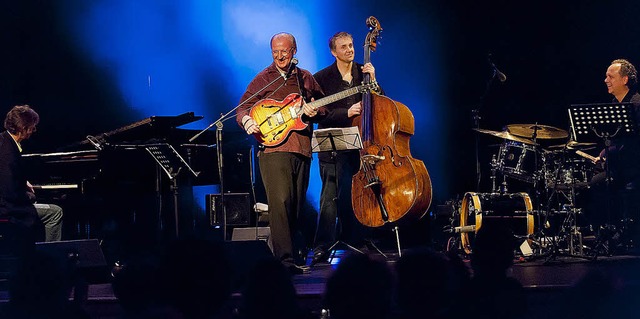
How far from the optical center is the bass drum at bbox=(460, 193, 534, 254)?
25.3 ft

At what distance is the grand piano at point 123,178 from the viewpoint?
24.4ft

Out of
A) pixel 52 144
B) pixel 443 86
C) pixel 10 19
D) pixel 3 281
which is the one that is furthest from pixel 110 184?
pixel 443 86

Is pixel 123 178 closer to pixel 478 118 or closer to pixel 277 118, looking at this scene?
pixel 277 118

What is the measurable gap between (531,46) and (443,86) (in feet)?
3.60

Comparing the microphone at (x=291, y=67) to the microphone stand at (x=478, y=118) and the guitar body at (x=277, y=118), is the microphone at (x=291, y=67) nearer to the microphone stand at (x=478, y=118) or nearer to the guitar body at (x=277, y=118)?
the guitar body at (x=277, y=118)

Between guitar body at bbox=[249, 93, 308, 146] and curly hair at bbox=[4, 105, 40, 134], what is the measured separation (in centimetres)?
218

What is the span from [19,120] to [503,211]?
4.65 metres

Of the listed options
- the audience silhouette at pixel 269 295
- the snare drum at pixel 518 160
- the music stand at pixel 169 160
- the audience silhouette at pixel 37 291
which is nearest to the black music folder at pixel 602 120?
the snare drum at pixel 518 160

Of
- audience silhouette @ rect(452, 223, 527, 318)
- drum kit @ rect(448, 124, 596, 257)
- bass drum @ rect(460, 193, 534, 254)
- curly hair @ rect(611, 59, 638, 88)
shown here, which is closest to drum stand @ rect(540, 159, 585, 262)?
drum kit @ rect(448, 124, 596, 257)

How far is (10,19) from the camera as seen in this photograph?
377 inches

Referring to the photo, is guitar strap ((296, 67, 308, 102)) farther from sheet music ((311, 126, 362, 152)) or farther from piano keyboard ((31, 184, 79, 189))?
piano keyboard ((31, 184, 79, 189))

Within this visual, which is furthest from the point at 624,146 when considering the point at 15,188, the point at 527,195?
the point at 15,188

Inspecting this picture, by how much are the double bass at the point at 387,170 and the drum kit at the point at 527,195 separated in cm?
167

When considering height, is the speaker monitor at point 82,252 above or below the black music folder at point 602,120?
below
